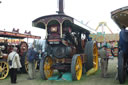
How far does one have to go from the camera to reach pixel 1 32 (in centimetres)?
642

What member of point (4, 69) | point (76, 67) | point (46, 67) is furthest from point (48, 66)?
point (4, 69)

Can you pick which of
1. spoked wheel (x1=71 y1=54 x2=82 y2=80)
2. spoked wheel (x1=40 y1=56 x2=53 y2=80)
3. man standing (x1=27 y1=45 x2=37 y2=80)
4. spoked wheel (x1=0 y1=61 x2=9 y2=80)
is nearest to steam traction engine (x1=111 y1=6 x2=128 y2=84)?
spoked wheel (x1=71 y1=54 x2=82 y2=80)

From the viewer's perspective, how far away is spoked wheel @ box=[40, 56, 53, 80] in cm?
581

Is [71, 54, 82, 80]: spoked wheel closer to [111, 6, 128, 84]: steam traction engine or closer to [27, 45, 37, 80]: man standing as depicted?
[111, 6, 128, 84]: steam traction engine

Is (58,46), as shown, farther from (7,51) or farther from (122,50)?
(7,51)

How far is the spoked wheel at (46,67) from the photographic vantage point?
581 cm

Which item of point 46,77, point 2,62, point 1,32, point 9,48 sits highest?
point 1,32

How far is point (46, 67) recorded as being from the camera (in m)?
6.11

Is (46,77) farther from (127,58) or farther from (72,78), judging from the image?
(127,58)

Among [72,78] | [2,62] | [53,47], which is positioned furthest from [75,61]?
[2,62]

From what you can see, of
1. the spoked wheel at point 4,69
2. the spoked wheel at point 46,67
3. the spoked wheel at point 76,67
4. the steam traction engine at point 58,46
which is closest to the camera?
the spoked wheel at point 76,67

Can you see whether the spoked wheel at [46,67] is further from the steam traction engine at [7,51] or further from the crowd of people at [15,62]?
the steam traction engine at [7,51]

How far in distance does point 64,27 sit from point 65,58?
1050mm

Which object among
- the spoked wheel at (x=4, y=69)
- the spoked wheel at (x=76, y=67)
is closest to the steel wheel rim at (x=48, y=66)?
the spoked wheel at (x=76, y=67)
